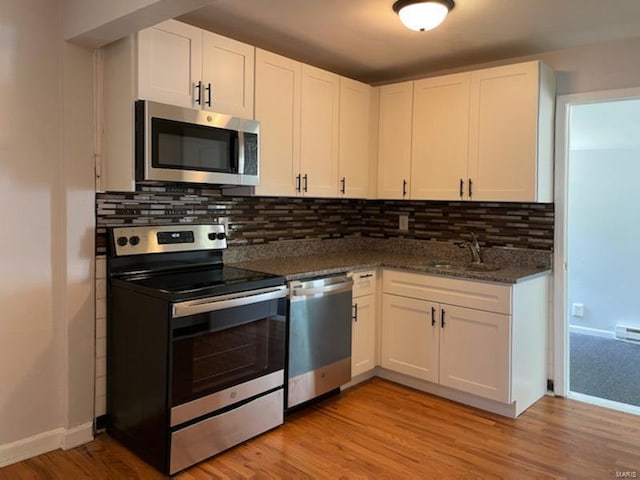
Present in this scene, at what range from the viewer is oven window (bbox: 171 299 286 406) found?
2.24 metres

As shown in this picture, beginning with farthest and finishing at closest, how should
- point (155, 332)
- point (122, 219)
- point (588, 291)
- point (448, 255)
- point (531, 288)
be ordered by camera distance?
point (588, 291), point (448, 255), point (531, 288), point (122, 219), point (155, 332)

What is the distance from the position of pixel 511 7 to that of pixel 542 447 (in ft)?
7.44

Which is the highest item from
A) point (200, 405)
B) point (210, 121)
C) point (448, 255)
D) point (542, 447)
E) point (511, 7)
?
point (511, 7)

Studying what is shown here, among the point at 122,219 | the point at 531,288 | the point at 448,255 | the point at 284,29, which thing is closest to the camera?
the point at 122,219

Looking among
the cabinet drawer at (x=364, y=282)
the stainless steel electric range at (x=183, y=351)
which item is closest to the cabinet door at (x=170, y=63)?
the stainless steel electric range at (x=183, y=351)

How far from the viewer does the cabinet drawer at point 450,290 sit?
288 centimetres

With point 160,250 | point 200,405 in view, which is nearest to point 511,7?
point 160,250

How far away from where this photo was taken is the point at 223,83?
8.73 ft

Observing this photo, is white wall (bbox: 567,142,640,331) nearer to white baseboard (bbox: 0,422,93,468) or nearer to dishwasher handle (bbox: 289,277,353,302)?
dishwasher handle (bbox: 289,277,353,302)

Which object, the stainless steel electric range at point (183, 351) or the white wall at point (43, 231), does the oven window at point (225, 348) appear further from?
the white wall at point (43, 231)

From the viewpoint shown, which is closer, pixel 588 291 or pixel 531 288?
pixel 531 288

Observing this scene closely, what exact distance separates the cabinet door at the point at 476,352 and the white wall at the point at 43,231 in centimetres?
207

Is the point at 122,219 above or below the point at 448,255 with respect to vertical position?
above

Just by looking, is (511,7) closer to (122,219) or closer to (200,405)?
(122,219)
